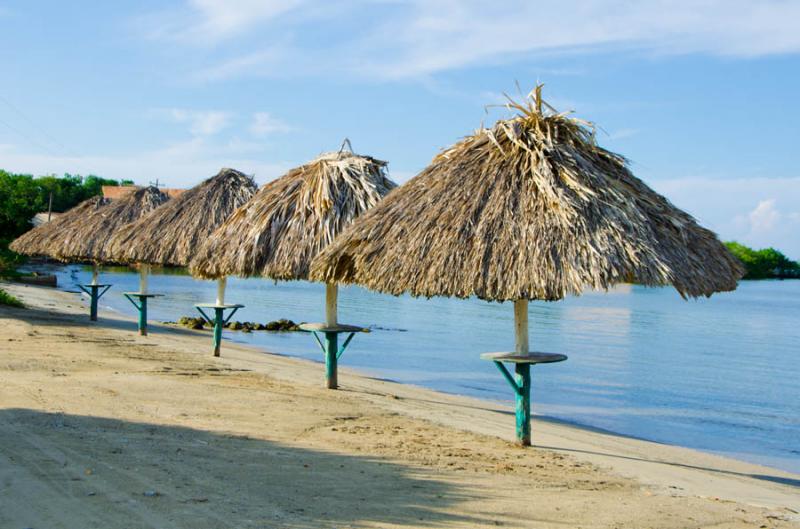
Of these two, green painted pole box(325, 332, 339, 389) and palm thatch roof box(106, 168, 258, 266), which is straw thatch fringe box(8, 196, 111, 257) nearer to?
palm thatch roof box(106, 168, 258, 266)

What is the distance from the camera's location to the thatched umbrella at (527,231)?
21.4 feet

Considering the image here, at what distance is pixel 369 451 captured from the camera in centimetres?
654

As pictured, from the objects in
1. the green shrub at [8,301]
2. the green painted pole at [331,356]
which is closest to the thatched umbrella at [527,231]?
the green painted pole at [331,356]

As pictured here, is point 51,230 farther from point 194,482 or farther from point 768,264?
point 768,264

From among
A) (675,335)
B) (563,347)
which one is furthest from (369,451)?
(675,335)

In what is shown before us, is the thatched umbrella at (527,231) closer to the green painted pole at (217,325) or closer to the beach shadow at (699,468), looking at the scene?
the beach shadow at (699,468)

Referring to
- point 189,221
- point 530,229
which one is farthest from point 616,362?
point 530,229

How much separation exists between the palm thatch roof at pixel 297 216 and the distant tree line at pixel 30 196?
29308 millimetres

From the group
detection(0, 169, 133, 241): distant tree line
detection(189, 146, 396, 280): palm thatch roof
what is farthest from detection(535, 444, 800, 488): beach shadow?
detection(0, 169, 133, 241): distant tree line

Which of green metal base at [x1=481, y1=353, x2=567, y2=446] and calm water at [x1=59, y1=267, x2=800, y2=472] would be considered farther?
calm water at [x1=59, y1=267, x2=800, y2=472]

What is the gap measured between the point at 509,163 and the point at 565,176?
0.59 metres

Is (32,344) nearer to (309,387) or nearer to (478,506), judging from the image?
(309,387)

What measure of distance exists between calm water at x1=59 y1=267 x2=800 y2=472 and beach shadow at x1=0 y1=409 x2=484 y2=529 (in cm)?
702

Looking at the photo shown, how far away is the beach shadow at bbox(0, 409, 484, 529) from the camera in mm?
4496
